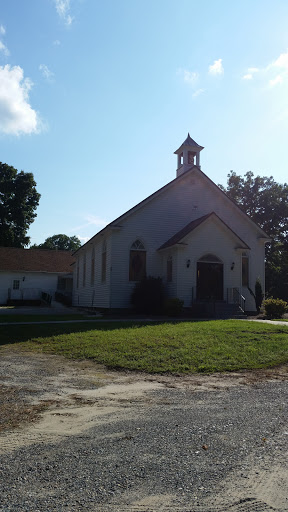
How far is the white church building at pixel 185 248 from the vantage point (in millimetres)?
23837

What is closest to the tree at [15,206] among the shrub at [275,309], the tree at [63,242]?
the shrub at [275,309]

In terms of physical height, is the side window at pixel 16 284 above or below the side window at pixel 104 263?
below

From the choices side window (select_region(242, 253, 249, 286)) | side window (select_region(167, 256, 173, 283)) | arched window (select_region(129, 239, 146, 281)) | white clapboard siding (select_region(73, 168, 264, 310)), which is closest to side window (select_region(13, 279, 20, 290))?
white clapboard siding (select_region(73, 168, 264, 310))

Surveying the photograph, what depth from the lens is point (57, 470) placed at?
151 inches

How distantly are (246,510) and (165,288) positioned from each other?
70.5 feet

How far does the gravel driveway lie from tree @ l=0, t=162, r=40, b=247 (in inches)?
1809

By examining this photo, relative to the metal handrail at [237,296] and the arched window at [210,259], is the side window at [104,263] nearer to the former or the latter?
the arched window at [210,259]

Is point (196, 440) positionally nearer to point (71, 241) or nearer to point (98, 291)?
point (98, 291)

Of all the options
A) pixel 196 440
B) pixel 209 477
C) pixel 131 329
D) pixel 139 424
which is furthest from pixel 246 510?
pixel 131 329

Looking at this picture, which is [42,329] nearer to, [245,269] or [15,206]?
[245,269]

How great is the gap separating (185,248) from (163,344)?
1204cm

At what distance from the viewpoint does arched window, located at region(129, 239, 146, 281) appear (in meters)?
24.7

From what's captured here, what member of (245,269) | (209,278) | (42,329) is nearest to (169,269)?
(209,278)

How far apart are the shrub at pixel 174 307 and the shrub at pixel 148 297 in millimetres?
1290
